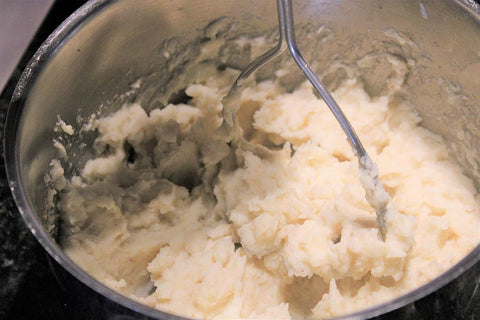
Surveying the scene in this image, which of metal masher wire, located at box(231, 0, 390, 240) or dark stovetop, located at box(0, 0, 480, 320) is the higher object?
metal masher wire, located at box(231, 0, 390, 240)

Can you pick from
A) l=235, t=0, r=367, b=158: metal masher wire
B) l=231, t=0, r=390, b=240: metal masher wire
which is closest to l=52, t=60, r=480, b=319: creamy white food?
l=231, t=0, r=390, b=240: metal masher wire

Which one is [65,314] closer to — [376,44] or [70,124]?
[70,124]

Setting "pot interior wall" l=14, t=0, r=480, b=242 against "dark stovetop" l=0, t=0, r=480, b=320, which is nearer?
"dark stovetop" l=0, t=0, r=480, b=320

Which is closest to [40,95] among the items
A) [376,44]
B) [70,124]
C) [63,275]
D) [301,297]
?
[70,124]

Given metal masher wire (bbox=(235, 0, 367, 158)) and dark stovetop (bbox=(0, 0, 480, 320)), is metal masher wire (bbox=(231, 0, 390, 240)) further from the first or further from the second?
dark stovetop (bbox=(0, 0, 480, 320))

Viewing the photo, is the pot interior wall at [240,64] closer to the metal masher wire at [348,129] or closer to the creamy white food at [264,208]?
the creamy white food at [264,208]

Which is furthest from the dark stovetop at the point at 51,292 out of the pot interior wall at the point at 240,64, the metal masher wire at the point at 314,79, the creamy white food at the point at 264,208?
the metal masher wire at the point at 314,79
